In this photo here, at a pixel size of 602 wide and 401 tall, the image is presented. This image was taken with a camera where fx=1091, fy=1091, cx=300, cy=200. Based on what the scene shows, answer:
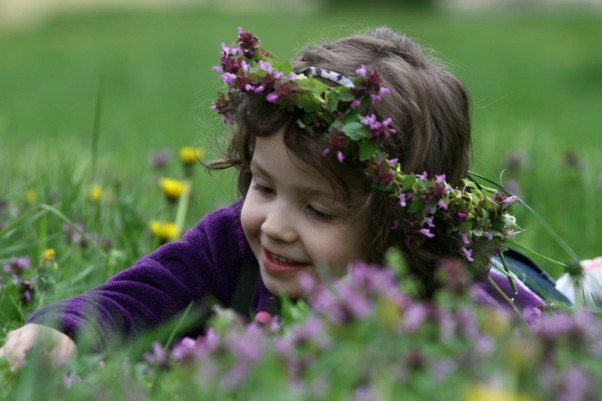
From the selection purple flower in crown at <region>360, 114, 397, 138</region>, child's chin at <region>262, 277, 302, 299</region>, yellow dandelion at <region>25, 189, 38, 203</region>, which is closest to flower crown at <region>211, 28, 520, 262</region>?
purple flower in crown at <region>360, 114, 397, 138</region>

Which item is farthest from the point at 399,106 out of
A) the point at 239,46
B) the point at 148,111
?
the point at 148,111

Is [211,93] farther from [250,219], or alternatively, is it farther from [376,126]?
[376,126]

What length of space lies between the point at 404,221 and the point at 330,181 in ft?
0.67

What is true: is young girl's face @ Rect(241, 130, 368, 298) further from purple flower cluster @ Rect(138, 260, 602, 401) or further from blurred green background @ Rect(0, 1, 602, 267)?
purple flower cluster @ Rect(138, 260, 602, 401)

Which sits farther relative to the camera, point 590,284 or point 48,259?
point 590,284

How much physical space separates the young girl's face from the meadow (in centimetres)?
55

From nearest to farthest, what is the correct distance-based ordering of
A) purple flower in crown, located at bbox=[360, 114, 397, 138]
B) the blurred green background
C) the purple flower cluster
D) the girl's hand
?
the purple flower cluster, the girl's hand, purple flower in crown, located at bbox=[360, 114, 397, 138], the blurred green background

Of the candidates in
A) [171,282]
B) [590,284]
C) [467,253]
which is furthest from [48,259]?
[590,284]

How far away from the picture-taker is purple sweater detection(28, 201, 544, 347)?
8.91 feet

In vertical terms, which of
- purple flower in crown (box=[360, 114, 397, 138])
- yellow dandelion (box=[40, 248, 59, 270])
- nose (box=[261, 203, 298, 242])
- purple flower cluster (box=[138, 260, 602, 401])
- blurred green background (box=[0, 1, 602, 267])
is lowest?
blurred green background (box=[0, 1, 602, 267])

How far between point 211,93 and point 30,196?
21.5 feet

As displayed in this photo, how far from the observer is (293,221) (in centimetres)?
251

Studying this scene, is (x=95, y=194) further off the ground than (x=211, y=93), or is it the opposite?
(x=95, y=194)

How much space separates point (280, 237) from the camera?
2502 millimetres
